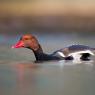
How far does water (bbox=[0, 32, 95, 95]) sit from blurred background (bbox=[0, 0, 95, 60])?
87 centimetres

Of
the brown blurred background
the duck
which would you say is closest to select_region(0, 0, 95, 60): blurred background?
the brown blurred background

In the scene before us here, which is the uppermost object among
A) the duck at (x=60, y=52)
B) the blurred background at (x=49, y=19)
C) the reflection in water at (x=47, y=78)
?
the blurred background at (x=49, y=19)

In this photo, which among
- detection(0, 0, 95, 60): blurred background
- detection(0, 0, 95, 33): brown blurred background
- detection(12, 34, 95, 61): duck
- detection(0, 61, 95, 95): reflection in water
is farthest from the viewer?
detection(0, 0, 95, 33): brown blurred background

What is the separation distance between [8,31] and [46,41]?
2.88 ft

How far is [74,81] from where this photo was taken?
143 inches

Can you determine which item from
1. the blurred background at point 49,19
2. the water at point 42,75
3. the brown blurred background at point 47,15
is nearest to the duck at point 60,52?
the water at point 42,75

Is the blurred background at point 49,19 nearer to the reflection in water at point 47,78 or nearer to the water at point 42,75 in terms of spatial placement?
the water at point 42,75

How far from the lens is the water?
3330 millimetres

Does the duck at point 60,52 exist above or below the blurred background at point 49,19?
below

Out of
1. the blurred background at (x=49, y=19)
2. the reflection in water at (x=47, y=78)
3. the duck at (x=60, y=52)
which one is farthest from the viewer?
the blurred background at (x=49, y=19)

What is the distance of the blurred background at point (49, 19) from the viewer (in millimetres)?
6395

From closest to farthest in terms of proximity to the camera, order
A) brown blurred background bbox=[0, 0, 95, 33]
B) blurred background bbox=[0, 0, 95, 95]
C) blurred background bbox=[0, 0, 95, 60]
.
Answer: blurred background bbox=[0, 0, 95, 95], blurred background bbox=[0, 0, 95, 60], brown blurred background bbox=[0, 0, 95, 33]

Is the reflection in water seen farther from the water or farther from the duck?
the duck

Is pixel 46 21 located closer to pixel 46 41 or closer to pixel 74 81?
pixel 46 41
